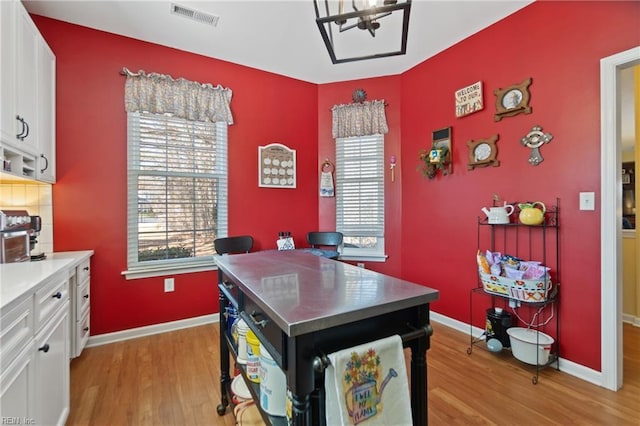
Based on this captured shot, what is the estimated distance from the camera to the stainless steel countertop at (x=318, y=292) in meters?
0.82

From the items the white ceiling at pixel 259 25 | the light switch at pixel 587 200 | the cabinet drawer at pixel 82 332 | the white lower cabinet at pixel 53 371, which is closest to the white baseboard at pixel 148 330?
the cabinet drawer at pixel 82 332

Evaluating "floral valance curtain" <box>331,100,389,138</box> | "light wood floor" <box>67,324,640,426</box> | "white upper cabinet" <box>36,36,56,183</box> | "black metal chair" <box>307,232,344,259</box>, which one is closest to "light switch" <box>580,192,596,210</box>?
"light wood floor" <box>67,324,640,426</box>

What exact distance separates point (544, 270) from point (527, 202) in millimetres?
568

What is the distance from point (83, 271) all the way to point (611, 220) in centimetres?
394

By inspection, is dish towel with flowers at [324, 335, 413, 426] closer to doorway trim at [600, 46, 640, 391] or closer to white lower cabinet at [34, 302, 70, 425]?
white lower cabinet at [34, 302, 70, 425]

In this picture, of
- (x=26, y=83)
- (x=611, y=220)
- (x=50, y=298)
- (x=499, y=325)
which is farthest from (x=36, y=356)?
(x=611, y=220)

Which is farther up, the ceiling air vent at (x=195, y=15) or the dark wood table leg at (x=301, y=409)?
the ceiling air vent at (x=195, y=15)

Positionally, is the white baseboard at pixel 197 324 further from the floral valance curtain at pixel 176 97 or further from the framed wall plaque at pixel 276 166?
the floral valance curtain at pixel 176 97

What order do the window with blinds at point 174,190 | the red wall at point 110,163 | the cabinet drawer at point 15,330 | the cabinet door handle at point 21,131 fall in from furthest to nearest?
the window with blinds at point 174,190, the red wall at point 110,163, the cabinet door handle at point 21,131, the cabinet drawer at point 15,330

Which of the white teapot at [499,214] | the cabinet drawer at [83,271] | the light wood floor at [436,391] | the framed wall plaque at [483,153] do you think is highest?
the framed wall plaque at [483,153]

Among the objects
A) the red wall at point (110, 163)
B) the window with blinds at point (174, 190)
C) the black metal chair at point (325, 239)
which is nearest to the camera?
the red wall at point (110, 163)

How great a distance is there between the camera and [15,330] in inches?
42.3

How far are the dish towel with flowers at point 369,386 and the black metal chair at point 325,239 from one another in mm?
2621

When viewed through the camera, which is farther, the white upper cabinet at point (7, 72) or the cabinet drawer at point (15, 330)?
the white upper cabinet at point (7, 72)
